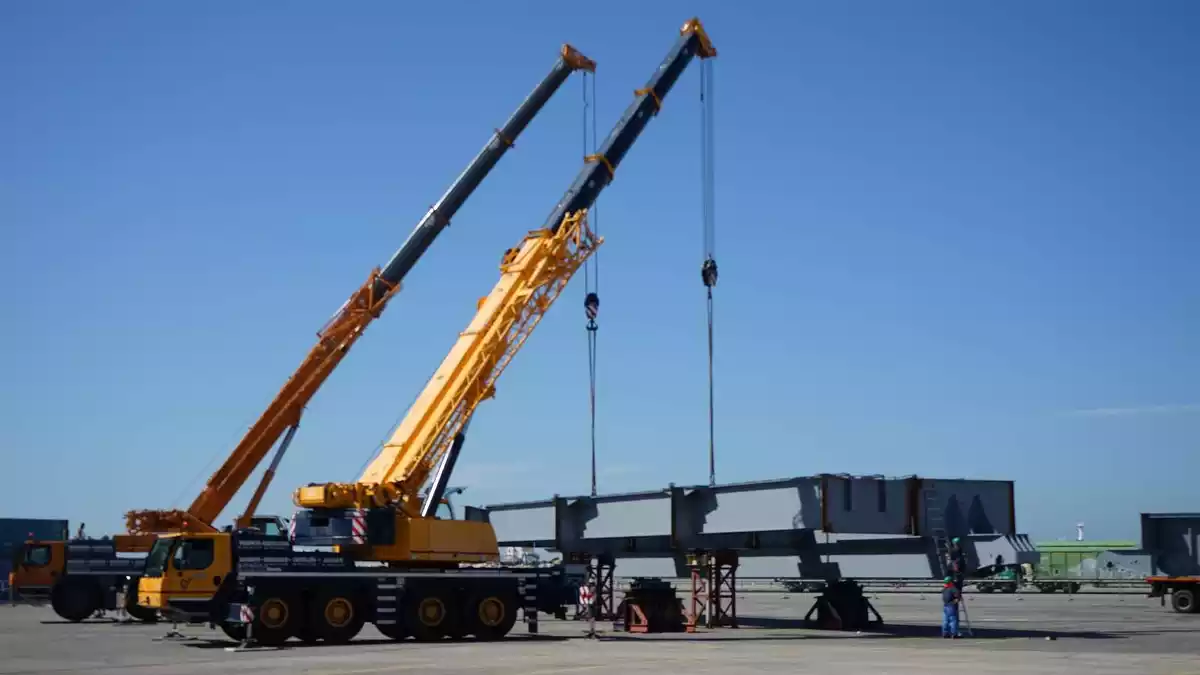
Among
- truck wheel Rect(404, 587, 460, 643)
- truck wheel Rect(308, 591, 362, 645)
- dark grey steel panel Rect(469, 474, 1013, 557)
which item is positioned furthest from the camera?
dark grey steel panel Rect(469, 474, 1013, 557)

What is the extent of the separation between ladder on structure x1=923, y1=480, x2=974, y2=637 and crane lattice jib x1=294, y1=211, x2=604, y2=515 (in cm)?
944


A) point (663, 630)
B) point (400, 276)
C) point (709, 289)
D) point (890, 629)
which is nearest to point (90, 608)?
point (400, 276)

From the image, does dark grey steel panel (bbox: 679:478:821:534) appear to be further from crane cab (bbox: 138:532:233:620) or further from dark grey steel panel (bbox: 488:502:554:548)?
crane cab (bbox: 138:532:233:620)

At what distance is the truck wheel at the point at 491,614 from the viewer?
26688 mm

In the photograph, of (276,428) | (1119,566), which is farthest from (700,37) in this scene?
(1119,566)

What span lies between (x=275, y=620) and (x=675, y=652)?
7754 mm

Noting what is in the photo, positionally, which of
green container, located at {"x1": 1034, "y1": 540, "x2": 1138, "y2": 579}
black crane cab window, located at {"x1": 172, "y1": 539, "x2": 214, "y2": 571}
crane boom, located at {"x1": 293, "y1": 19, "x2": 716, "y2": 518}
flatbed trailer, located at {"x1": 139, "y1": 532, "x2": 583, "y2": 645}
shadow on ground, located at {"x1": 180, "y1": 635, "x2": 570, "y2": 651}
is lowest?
green container, located at {"x1": 1034, "y1": 540, "x2": 1138, "y2": 579}

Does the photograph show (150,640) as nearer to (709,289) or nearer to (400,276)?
(400,276)

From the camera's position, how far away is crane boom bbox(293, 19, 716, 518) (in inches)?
1045

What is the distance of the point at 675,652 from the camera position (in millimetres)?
22578

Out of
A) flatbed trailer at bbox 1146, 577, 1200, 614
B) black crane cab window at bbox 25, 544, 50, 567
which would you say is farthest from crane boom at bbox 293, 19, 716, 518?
flatbed trailer at bbox 1146, 577, 1200, 614

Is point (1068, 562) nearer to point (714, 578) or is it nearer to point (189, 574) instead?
point (714, 578)

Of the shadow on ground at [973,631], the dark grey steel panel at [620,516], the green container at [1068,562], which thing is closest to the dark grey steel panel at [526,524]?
the dark grey steel panel at [620,516]

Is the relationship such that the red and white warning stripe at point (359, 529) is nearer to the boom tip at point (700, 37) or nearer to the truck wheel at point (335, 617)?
the truck wheel at point (335, 617)
